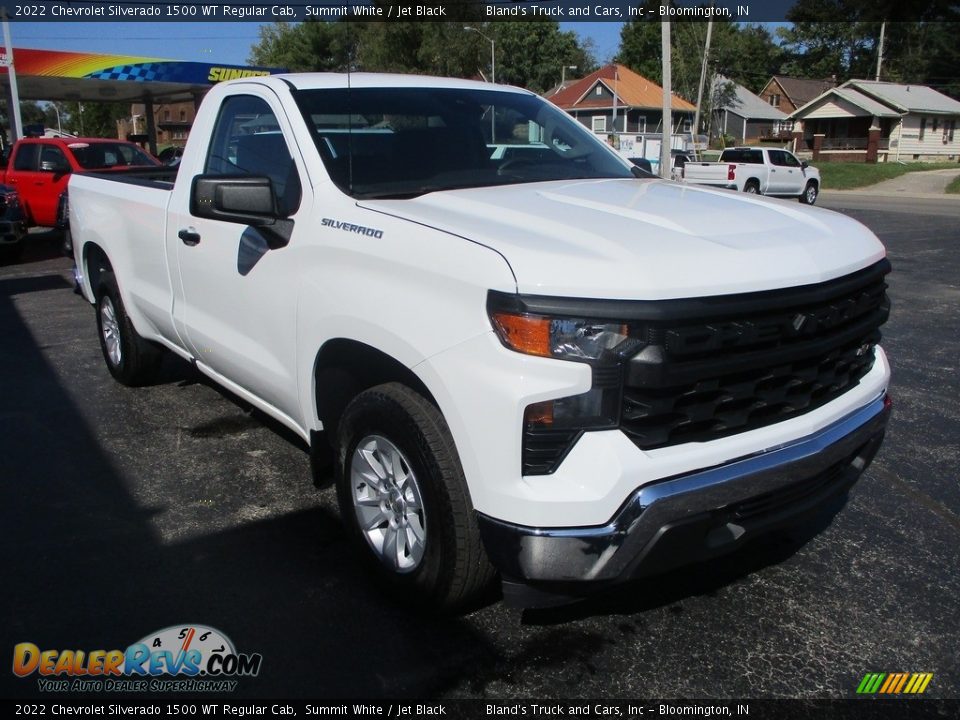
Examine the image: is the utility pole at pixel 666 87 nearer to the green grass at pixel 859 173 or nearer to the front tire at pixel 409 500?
the green grass at pixel 859 173

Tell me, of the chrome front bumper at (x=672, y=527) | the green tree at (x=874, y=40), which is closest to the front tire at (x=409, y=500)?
the chrome front bumper at (x=672, y=527)

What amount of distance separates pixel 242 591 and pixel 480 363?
154 cm

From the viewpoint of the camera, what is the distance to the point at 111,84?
952 inches

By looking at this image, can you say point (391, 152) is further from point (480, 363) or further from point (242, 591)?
point (242, 591)

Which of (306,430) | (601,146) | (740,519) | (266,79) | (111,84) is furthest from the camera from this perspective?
(111,84)

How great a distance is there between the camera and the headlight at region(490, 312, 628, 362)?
2.22 metres

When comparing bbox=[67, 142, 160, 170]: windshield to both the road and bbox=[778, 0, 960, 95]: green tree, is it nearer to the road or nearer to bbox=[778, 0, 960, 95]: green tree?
the road

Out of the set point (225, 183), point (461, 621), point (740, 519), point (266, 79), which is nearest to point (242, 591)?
point (461, 621)

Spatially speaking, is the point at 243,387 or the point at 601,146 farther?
the point at 601,146

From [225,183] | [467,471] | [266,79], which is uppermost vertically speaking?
[266,79]

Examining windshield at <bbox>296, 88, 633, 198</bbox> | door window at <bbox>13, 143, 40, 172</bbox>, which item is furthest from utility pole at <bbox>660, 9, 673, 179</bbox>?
windshield at <bbox>296, 88, 633, 198</bbox>

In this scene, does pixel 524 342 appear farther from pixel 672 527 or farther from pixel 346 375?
pixel 346 375

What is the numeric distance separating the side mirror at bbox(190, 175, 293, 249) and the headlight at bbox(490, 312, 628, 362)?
131 centimetres

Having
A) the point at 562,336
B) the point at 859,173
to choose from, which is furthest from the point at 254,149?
the point at 859,173
